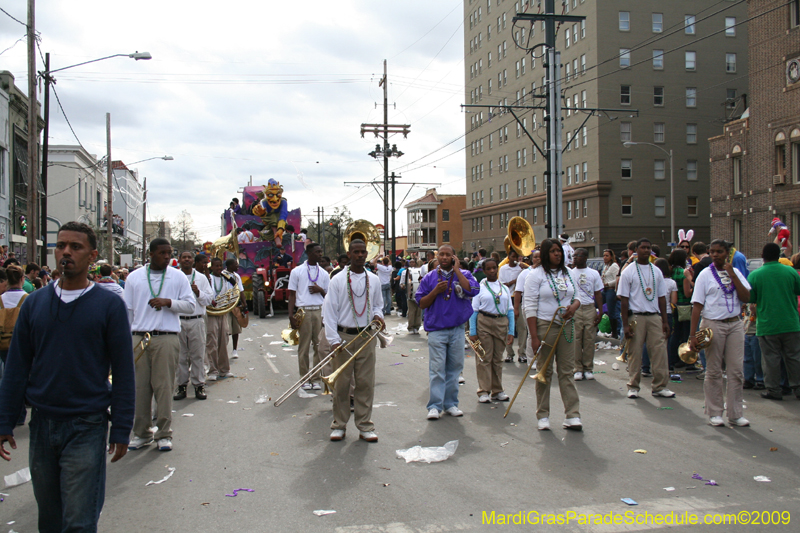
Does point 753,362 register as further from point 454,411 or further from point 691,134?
point 691,134

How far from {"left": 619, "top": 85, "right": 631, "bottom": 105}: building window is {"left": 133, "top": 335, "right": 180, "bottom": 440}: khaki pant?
46.5 m

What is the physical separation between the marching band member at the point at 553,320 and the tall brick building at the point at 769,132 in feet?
90.8

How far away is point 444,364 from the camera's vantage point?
7547 mm

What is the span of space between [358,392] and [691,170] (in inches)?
1903

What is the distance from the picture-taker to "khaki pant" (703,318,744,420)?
6914 millimetres

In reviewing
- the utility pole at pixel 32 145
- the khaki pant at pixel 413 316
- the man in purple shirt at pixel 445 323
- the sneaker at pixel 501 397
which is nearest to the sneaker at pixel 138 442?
the man in purple shirt at pixel 445 323

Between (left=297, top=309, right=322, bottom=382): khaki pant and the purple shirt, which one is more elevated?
the purple shirt

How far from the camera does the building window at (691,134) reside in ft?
159

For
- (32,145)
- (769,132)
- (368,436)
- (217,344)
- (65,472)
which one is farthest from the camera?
(769,132)

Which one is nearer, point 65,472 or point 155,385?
point 65,472

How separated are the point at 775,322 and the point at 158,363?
7.30 m

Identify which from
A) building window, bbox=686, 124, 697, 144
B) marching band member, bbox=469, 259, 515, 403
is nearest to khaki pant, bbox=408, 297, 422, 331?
marching band member, bbox=469, 259, 515, 403

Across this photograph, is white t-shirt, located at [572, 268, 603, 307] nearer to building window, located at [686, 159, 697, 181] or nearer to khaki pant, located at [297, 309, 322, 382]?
khaki pant, located at [297, 309, 322, 382]

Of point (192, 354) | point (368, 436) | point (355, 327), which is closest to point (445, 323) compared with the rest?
point (355, 327)
